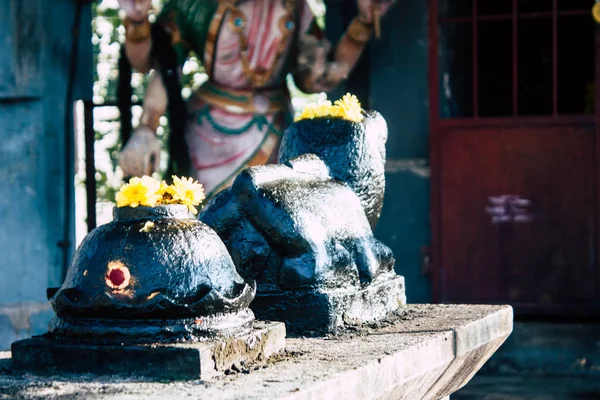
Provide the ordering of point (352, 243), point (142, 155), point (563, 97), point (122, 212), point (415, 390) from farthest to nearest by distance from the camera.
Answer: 1. point (563, 97)
2. point (142, 155)
3. point (352, 243)
4. point (415, 390)
5. point (122, 212)

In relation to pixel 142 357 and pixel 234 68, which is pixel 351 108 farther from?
pixel 234 68

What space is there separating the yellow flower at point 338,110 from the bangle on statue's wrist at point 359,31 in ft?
8.27

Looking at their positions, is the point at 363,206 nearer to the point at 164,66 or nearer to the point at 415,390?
the point at 415,390

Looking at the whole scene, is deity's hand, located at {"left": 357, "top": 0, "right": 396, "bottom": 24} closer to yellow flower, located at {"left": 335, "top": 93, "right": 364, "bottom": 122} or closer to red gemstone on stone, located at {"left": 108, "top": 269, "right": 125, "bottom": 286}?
yellow flower, located at {"left": 335, "top": 93, "right": 364, "bottom": 122}

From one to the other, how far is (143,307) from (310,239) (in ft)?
2.62

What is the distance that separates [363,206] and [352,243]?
34 centimetres

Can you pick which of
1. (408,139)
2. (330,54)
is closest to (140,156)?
(330,54)

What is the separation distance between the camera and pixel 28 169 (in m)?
7.12

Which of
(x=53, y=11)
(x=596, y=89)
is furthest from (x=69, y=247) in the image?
(x=596, y=89)

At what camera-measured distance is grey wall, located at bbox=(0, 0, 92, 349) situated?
23.1 feet

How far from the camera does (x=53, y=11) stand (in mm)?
7316

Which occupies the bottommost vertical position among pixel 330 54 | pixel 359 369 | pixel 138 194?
pixel 359 369

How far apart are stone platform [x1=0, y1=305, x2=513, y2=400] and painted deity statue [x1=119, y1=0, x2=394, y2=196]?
2.65m

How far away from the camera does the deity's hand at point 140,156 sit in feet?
21.4
